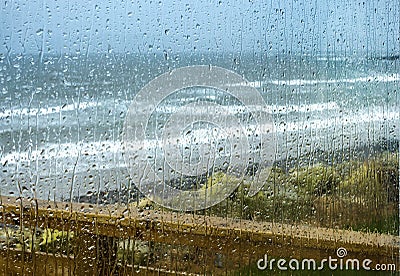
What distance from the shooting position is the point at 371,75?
4.04 ft

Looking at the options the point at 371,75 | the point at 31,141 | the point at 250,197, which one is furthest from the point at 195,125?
the point at 371,75

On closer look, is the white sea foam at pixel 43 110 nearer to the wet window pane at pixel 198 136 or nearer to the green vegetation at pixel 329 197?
the wet window pane at pixel 198 136

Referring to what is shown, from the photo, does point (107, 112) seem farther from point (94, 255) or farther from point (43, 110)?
point (94, 255)

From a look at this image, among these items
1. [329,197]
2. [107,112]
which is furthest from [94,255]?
[329,197]

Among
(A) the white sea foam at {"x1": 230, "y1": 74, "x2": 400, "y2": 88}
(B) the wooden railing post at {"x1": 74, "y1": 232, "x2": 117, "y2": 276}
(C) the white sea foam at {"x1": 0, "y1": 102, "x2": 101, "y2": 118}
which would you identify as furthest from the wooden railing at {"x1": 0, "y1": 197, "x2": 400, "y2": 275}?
(A) the white sea foam at {"x1": 230, "y1": 74, "x2": 400, "y2": 88}

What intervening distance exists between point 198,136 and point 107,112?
0.59 feet

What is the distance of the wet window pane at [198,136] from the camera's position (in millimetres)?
857

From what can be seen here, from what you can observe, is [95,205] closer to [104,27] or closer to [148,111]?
[148,111]

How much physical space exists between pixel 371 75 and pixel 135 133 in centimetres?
61

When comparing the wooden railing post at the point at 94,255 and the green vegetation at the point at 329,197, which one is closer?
the wooden railing post at the point at 94,255

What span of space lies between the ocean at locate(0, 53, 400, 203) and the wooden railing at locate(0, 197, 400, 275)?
0.03 metres

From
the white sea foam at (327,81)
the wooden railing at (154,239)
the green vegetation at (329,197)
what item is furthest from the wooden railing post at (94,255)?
the white sea foam at (327,81)

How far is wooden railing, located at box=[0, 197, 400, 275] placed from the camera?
0.86 metres

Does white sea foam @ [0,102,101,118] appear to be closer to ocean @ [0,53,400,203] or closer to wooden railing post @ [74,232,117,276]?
ocean @ [0,53,400,203]
